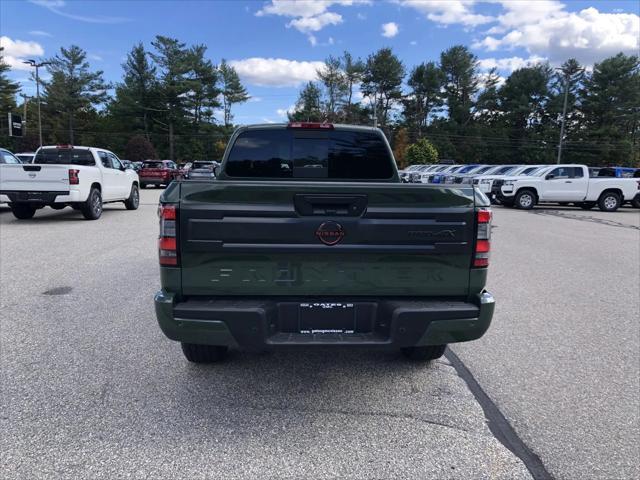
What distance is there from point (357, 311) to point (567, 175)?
2015cm

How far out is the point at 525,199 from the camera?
19906 mm

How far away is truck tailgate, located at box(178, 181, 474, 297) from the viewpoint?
2805 mm

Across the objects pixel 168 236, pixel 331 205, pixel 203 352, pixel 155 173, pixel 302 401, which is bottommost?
pixel 302 401

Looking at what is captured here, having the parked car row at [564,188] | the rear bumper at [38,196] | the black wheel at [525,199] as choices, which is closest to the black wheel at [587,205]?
the parked car row at [564,188]

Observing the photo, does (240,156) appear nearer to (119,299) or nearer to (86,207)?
(119,299)

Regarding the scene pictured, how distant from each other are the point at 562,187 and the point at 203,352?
20.0m

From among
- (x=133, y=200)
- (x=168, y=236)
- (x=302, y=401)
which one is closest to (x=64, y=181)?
(x=133, y=200)

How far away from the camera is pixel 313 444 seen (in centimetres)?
281

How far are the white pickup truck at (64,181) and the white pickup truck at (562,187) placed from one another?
1572 cm

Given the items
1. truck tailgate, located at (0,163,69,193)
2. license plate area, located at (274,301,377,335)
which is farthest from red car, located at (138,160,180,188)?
license plate area, located at (274,301,377,335)

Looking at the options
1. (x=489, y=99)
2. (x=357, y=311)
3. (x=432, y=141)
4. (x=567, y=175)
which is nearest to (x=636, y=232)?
(x=567, y=175)

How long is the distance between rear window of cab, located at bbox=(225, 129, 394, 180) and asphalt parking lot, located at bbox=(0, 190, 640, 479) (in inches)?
68.5

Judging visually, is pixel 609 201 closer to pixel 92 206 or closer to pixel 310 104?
pixel 92 206

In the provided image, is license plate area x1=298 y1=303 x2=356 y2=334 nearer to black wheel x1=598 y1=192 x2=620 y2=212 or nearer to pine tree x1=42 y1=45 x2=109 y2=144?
black wheel x1=598 y1=192 x2=620 y2=212
